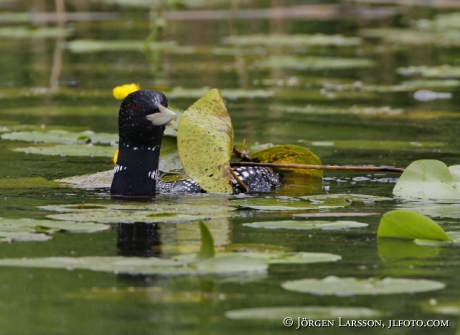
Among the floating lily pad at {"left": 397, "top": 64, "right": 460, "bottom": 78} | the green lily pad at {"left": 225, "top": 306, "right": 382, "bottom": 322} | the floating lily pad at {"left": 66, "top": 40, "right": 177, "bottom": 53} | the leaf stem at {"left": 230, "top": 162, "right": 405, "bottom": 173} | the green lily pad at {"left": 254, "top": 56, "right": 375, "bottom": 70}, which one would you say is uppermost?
the floating lily pad at {"left": 66, "top": 40, "right": 177, "bottom": 53}

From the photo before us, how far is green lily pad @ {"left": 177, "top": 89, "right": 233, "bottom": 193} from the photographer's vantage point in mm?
5684

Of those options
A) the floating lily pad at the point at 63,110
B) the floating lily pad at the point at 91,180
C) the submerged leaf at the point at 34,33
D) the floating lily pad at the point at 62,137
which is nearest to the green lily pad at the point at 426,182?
the floating lily pad at the point at 91,180

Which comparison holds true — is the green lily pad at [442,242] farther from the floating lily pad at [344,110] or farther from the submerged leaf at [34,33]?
the submerged leaf at [34,33]

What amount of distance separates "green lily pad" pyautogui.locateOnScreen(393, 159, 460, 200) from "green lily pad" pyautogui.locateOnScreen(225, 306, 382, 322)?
2198 millimetres

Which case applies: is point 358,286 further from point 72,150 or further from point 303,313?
point 72,150

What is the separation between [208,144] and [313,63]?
8081 millimetres

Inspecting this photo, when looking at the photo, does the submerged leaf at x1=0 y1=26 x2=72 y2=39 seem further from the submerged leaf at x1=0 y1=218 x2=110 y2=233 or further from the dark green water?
the submerged leaf at x1=0 y1=218 x2=110 y2=233

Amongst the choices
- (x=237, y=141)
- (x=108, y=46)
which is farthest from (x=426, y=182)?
(x=108, y=46)

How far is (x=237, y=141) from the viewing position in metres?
8.17

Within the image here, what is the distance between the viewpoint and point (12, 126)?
8.74m

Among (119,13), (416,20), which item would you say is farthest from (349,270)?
(119,13)

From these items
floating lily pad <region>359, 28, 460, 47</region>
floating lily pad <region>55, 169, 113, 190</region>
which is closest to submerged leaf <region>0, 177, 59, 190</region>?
floating lily pad <region>55, 169, 113, 190</region>

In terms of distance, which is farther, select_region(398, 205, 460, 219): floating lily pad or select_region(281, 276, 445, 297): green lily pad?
select_region(398, 205, 460, 219): floating lily pad

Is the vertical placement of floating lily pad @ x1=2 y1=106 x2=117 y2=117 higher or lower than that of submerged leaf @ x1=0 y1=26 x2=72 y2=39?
lower
